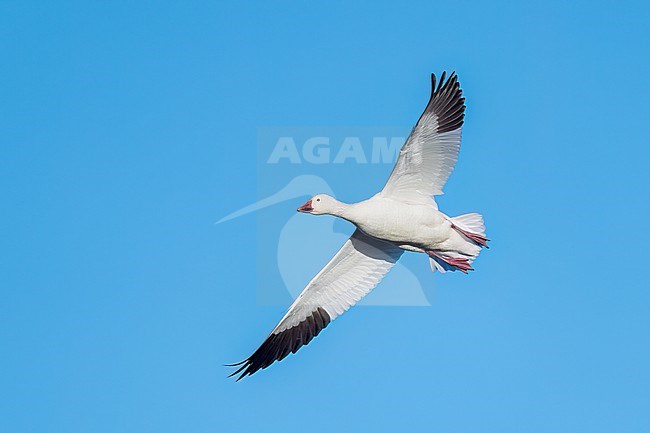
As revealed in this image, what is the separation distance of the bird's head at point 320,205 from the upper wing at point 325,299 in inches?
44.8

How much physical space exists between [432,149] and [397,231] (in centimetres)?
106

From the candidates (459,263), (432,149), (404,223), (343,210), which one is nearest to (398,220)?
(404,223)

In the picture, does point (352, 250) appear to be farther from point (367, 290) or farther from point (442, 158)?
point (442, 158)

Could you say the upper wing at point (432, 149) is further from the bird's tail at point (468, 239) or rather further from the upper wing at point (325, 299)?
the upper wing at point (325, 299)

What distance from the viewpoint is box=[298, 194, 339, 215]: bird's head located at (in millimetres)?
12914

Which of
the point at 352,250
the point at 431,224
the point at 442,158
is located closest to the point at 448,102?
the point at 442,158

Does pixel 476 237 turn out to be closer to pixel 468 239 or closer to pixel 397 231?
pixel 468 239

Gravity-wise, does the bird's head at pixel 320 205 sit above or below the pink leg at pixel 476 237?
above

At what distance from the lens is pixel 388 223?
1284 centimetres

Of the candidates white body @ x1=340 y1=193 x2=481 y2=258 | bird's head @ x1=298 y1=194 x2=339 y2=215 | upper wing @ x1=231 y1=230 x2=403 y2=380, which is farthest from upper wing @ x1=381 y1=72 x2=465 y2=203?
upper wing @ x1=231 y1=230 x2=403 y2=380

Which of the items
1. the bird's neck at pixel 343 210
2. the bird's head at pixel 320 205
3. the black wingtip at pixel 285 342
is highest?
the bird's head at pixel 320 205

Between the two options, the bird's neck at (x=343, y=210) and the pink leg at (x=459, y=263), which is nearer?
the bird's neck at (x=343, y=210)

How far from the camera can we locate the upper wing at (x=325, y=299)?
46.1 feet

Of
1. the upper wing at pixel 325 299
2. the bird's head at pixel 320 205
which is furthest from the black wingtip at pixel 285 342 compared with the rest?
the bird's head at pixel 320 205
